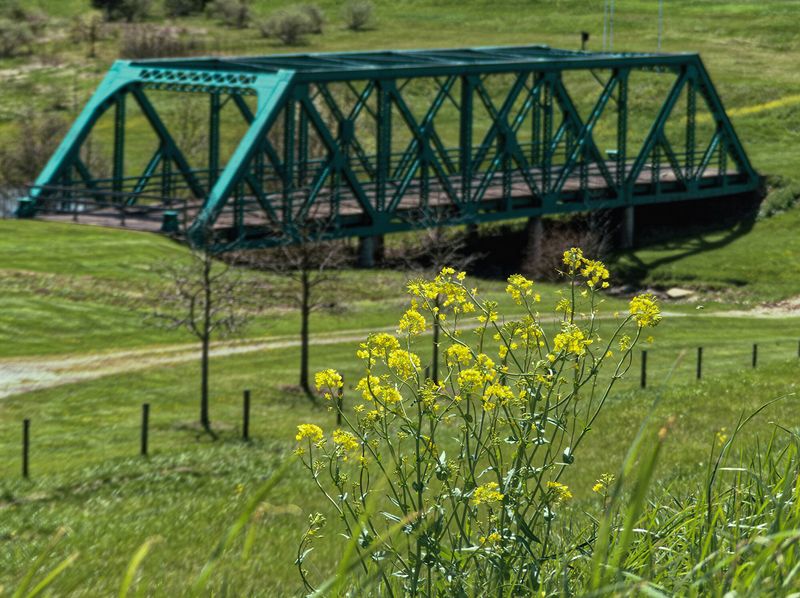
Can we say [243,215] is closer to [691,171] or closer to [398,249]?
[398,249]

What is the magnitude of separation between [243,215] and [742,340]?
1613 centimetres

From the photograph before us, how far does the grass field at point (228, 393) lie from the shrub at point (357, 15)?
33778 mm

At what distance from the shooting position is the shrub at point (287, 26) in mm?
110312

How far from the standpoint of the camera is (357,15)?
378 feet

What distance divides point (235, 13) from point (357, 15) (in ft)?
34.9

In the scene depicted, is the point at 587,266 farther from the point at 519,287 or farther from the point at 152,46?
the point at 152,46

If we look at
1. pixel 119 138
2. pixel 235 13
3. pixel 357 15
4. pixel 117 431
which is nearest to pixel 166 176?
pixel 119 138

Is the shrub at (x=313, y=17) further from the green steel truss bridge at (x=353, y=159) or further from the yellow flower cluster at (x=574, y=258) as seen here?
the yellow flower cluster at (x=574, y=258)

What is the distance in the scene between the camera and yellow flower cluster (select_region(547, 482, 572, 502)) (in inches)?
323

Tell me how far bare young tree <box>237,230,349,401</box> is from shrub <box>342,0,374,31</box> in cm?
6423

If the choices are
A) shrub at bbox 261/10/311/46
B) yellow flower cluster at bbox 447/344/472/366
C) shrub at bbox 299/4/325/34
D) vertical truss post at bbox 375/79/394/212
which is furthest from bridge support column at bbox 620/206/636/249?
yellow flower cluster at bbox 447/344/472/366

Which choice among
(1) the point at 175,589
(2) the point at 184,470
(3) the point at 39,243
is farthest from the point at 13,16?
(1) the point at 175,589

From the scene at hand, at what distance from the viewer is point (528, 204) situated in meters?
60.2

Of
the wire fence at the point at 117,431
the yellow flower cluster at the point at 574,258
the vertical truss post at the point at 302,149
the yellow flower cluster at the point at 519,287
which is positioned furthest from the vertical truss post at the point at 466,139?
the yellow flower cluster at the point at 519,287
